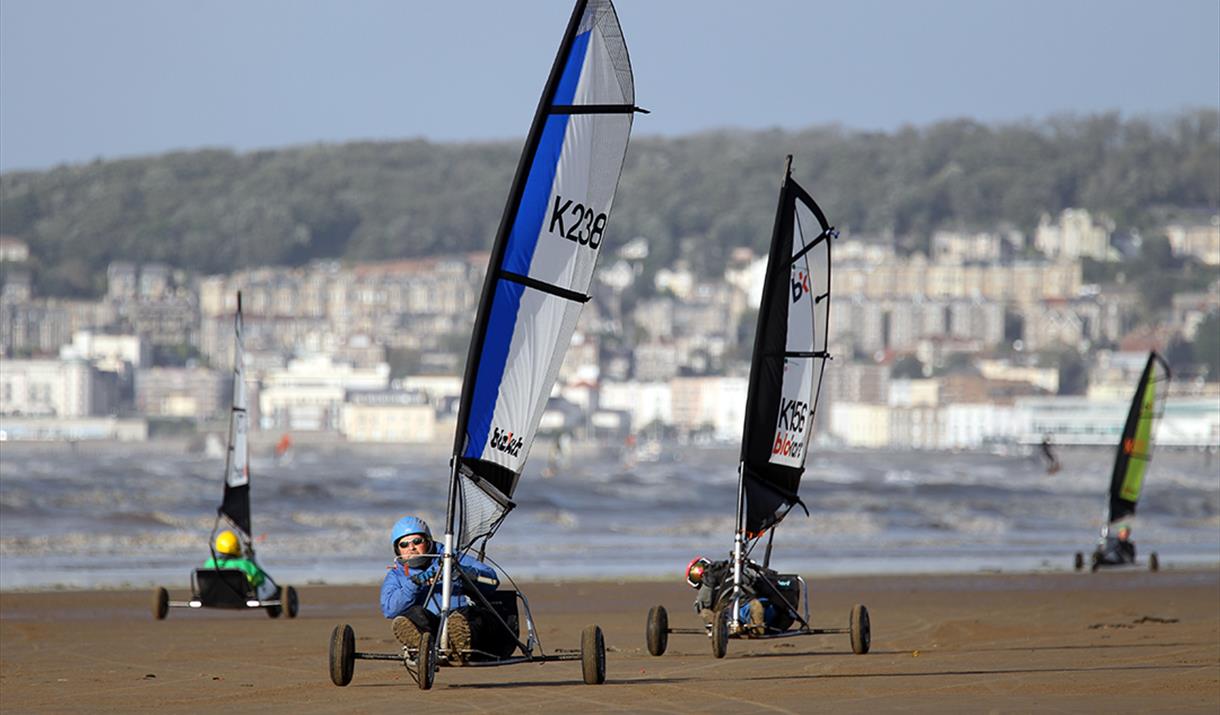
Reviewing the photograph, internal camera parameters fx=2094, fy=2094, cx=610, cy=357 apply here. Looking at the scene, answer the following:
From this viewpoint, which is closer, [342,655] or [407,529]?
[342,655]

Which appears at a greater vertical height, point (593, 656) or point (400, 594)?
point (400, 594)

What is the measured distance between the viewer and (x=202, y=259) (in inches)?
6762

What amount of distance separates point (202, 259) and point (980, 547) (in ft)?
499

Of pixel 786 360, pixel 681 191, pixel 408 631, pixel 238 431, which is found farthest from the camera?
pixel 681 191

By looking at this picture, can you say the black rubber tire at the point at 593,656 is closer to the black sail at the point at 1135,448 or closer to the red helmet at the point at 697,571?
the red helmet at the point at 697,571

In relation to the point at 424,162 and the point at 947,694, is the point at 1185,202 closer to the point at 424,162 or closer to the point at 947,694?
the point at 424,162

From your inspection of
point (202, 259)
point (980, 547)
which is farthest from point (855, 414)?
point (980, 547)

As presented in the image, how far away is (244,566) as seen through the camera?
42.2 ft

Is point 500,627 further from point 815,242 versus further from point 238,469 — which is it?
point 238,469

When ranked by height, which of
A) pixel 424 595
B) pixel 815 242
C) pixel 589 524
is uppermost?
pixel 815 242

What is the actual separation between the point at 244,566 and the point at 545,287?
19.7 ft

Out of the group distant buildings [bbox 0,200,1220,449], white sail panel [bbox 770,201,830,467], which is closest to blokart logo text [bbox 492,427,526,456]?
white sail panel [bbox 770,201,830,467]

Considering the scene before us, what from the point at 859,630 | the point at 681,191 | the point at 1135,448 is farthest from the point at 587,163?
the point at 681,191

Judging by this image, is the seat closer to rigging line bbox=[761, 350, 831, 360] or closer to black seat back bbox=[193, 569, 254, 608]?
black seat back bbox=[193, 569, 254, 608]
